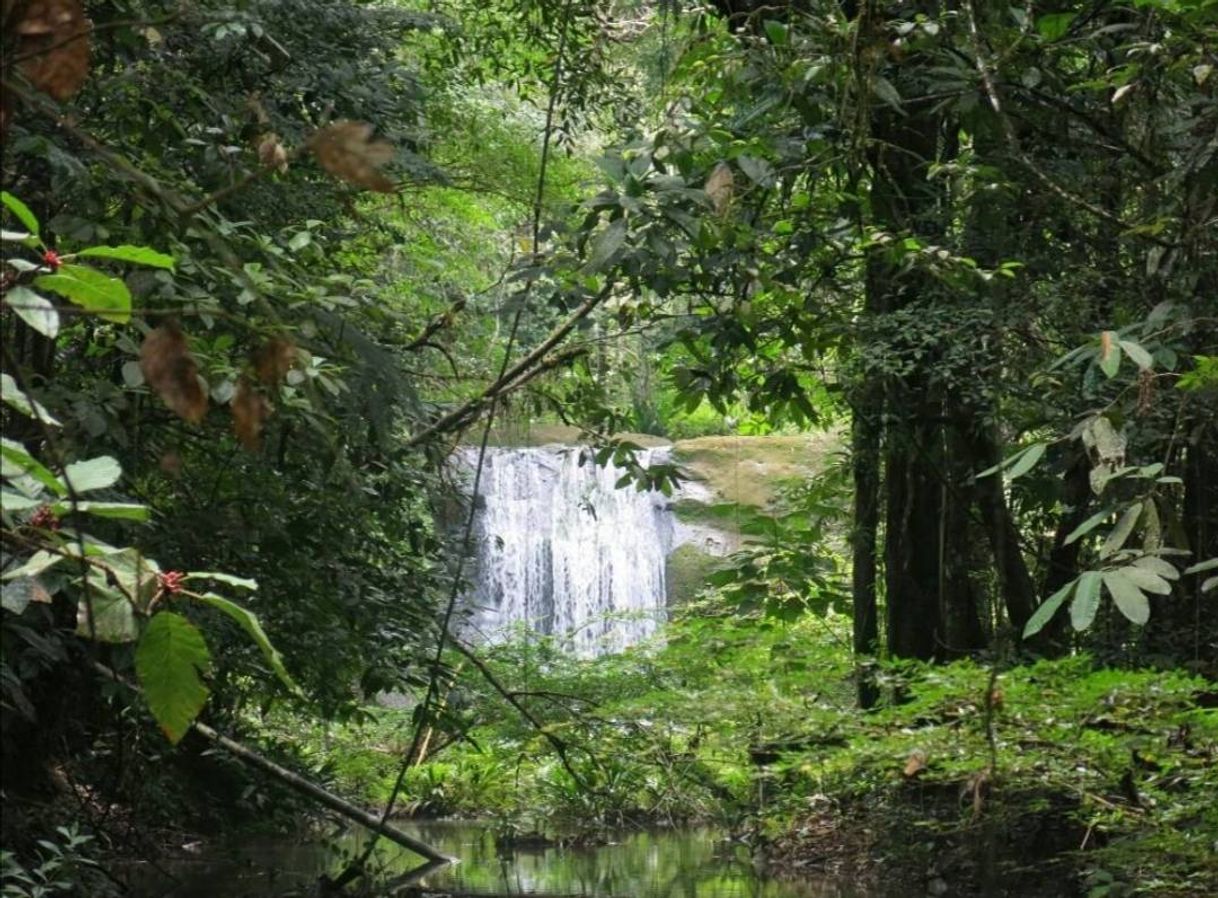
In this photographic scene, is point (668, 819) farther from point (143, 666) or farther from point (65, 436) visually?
point (143, 666)

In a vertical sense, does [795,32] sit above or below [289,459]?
above

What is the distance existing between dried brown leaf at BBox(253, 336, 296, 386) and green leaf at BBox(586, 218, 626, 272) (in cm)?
274

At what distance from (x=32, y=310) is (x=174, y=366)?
17.0 inches

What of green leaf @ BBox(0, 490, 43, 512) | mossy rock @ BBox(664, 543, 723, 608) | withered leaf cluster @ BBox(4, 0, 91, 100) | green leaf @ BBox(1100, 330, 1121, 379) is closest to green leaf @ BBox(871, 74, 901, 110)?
green leaf @ BBox(1100, 330, 1121, 379)

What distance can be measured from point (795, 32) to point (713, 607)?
5792 mm

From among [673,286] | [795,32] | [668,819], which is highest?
[795,32]

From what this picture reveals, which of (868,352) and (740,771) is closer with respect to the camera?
(868,352)

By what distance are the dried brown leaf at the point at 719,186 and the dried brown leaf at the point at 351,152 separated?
324 cm

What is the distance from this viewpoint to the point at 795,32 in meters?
4.94

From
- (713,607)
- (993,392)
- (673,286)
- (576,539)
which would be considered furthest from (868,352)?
(576,539)

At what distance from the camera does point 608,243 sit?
12.7ft

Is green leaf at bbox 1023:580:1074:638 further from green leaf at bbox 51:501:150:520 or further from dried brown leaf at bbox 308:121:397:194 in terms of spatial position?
dried brown leaf at bbox 308:121:397:194

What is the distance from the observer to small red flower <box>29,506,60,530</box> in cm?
167

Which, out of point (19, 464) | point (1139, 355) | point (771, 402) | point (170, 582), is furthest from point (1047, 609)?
point (771, 402)
